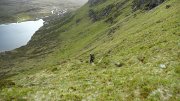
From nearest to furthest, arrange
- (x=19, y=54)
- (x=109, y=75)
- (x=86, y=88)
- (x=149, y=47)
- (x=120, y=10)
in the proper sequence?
(x=86, y=88), (x=109, y=75), (x=149, y=47), (x=120, y=10), (x=19, y=54)

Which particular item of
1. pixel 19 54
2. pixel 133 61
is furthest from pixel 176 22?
pixel 19 54

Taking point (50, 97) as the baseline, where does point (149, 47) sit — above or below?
below

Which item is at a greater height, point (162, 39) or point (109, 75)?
point (109, 75)

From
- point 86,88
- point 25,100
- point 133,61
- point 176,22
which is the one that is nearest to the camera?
point 25,100

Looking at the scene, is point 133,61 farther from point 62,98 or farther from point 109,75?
point 62,98

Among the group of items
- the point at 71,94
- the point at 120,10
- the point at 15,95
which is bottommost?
the point at 120,10

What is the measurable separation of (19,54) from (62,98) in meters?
163

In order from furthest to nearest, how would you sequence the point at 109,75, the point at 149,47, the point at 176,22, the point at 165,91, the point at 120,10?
the point at 120,10, the point at 176,22, the point at 149,47, the point at 109,75, the point at 165,91

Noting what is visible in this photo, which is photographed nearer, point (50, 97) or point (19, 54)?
point (50, 97)

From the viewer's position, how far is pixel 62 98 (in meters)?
24.4

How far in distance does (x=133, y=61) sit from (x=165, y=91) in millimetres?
15794

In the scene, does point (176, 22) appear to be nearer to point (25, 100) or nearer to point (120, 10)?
point (25, 100)

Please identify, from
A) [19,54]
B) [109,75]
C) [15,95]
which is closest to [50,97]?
[15,95]

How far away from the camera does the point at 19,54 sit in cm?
18162
